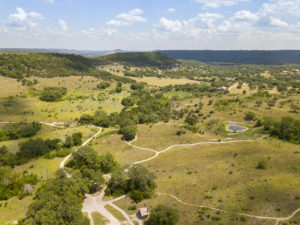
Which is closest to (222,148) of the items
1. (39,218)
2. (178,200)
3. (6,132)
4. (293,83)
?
(178,200)

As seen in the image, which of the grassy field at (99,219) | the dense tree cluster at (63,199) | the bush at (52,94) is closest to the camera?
the dense tree cluster at (63,199)

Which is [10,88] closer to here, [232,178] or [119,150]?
[119,150]

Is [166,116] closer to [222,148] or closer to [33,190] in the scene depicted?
[222,148]

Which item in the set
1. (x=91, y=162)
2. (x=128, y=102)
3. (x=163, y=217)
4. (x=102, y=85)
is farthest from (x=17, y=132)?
(x=102, y=85)

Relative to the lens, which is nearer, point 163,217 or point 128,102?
point 163,217

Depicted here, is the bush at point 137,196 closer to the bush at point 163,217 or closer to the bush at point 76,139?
the bush at point 163,217

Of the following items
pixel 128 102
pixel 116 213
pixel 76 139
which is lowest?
pixel 76 139

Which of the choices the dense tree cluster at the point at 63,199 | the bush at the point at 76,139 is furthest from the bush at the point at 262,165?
the bush at the point at 76,139

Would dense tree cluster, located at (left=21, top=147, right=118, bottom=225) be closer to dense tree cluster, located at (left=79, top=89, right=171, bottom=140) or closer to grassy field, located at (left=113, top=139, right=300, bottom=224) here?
grassy field, located at (left=113, top=139, right=300, bottom=224)
